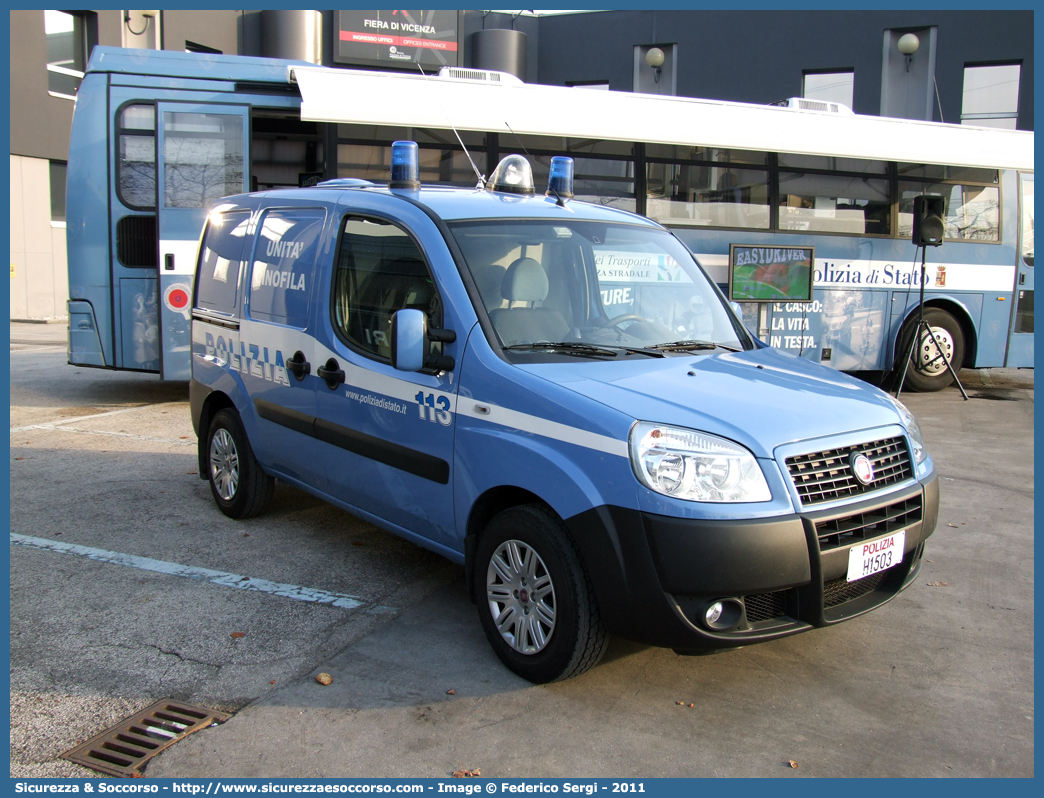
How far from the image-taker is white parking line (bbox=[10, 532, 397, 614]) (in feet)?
14.7

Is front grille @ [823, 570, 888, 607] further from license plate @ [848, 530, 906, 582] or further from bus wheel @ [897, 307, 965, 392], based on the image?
bus wheel @ [897, 307, 965, 392]

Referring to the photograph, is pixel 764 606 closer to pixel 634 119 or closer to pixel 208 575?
pixel 208 575

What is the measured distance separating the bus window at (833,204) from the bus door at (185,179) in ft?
20.6

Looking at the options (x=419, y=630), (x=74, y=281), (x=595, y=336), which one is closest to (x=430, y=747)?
(x=419, y=630)

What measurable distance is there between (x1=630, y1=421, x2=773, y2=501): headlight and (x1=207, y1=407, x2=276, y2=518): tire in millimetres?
3266

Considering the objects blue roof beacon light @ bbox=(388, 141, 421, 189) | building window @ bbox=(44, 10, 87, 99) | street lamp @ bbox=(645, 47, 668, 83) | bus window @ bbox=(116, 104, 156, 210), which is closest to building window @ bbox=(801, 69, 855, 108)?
street lamp @ bbox=(645, 47, 668, 83)

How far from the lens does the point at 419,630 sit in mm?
4152

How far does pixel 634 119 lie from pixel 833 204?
9.32ft

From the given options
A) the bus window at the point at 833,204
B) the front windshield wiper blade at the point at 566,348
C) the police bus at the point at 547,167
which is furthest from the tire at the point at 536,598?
the bus window at the point at 833,204

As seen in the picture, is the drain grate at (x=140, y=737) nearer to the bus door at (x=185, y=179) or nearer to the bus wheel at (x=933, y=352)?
the bus door at (x=185, y=179)

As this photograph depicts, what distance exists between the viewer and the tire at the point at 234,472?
570 cm

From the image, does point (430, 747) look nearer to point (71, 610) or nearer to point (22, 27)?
point (71, 610)

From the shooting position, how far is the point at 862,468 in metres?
3.45

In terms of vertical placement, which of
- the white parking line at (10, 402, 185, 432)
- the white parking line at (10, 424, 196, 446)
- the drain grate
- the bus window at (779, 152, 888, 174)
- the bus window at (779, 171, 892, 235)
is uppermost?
the bus window at (779, 152, 888, 174)
